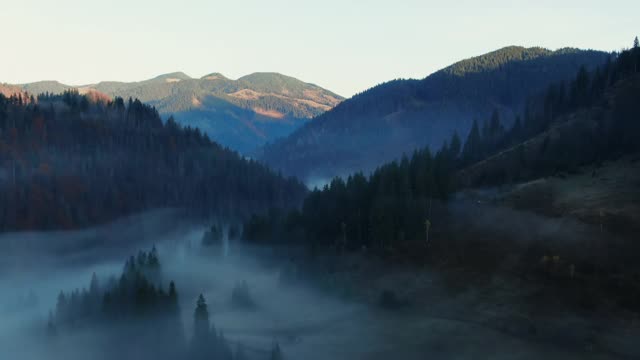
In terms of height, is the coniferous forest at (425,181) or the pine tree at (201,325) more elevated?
the coniferous forest at (425,181)

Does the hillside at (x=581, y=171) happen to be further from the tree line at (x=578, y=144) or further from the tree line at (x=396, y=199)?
the tree line at (x=396, y=199)

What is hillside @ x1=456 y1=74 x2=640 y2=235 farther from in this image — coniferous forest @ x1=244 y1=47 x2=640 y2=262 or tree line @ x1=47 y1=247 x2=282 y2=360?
tree line @ x1=47 y1=247 x2=282 y2=360

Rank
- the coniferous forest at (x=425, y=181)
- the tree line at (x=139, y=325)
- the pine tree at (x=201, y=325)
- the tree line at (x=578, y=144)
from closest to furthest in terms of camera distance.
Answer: the tree line at (x=139, y=325)
the pine tree at (x=201, y=325)
the coniferous forest at (x=425, y=181)
the tree line at (x=578, y=144)

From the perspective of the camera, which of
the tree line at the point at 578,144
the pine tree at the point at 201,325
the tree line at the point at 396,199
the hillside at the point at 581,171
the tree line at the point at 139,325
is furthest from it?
the tree line at the point at 578,144

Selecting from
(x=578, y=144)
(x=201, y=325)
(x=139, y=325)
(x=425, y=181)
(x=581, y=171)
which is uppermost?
(x=578, y=144)

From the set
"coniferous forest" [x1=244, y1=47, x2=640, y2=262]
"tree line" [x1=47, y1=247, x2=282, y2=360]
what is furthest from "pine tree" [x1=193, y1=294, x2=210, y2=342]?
"coniferous forest" [x1=244, y1=47, x2=640, y2=262]

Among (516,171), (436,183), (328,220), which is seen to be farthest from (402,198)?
(516,171)

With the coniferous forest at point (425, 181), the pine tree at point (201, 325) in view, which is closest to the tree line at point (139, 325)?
the pine tree at point (201, 325)

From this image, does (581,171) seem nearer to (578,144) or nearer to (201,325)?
(578,144)

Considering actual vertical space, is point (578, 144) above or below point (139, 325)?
above

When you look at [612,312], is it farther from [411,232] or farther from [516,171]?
[516,171]

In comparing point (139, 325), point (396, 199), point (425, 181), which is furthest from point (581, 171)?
point (139, 325)

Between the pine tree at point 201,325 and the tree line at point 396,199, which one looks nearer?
the pine tree at point 201,325

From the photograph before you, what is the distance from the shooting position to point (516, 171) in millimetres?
183875
